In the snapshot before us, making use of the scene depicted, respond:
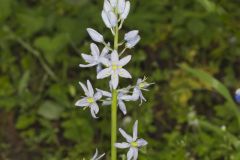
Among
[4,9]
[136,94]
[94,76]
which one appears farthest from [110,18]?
[4,9]

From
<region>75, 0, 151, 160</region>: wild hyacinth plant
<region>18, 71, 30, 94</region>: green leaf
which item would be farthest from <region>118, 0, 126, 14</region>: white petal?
<region>18, 71, 30, 94</region>: green leaf

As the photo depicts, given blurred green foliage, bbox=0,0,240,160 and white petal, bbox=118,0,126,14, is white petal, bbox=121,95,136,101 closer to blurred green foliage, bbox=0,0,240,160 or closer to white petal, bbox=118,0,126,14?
white petal, bbox=118,0,126,14

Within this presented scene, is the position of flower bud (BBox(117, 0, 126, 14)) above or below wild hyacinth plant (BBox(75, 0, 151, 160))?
above

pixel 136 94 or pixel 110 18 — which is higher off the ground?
pixel 110 18

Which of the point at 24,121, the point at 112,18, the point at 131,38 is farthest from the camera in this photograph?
the point at 24,121

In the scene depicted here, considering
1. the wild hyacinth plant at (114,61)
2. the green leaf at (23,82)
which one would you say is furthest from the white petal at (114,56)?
the green leaf at (23,82)

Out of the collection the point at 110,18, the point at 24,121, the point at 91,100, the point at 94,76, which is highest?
the point at 110,18

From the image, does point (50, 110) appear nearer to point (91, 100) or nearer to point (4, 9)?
point (4, 9)
